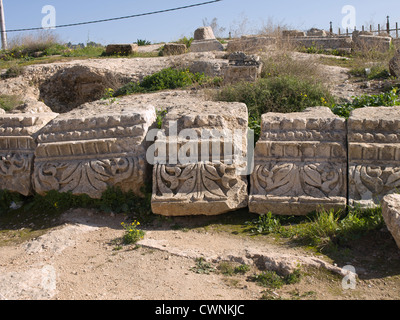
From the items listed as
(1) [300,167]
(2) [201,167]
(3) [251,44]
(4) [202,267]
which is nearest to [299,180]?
(1) [300,167]

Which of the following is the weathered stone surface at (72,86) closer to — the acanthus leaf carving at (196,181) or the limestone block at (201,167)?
the limestone block at (201,167)

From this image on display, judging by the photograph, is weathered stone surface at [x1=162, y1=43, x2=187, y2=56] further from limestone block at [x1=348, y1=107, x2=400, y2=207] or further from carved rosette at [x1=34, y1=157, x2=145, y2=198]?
limestone block at [x1=348, y1=107, x2=400, y2=207]

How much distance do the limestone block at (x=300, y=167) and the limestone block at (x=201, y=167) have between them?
19 cm

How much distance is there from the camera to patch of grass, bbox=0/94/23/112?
819 cm

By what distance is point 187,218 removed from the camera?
13.0ft

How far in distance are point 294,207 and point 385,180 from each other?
79 cm

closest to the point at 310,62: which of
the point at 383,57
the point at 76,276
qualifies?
the point at 383,57

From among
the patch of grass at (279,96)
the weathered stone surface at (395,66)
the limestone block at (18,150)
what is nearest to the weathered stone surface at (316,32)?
the weathered stone surface at (395,66)

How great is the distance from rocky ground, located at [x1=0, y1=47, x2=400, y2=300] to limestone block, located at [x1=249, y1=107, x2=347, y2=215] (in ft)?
1.28

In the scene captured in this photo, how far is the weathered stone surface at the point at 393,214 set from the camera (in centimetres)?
290

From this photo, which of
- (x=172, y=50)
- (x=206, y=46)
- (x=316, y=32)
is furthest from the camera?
(x=316, y=32)

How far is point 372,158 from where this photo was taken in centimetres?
375

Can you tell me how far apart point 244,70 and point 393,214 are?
5.60 meters

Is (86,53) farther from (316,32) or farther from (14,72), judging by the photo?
(316,32)
